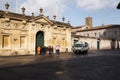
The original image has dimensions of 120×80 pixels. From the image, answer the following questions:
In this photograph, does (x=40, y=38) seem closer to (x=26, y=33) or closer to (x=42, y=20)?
(x=42, y=20)

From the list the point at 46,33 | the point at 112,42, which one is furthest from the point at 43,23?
the point at 112,42

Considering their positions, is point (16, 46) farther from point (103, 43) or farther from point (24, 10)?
point (103, 43)

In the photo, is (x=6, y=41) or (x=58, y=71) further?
(x=6, y=41)

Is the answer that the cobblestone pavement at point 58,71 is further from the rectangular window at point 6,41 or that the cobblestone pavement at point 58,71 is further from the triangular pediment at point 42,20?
the triangular pediment at point 42,20

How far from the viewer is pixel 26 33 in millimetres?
28562

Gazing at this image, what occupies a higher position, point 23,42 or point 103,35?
point 103,35

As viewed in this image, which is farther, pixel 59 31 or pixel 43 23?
pixel 59 31

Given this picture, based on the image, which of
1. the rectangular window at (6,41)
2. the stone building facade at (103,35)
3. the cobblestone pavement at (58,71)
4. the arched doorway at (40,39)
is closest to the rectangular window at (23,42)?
the rectangular window at (6,41)

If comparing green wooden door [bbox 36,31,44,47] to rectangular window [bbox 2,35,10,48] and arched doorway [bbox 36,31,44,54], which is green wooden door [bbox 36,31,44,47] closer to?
arched doorway [bbox 36,31,44,54]

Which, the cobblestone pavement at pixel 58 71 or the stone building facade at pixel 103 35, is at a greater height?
the stone building facade at pixel 103 35

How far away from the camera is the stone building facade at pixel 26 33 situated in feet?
84.5

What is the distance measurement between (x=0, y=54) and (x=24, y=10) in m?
7.93

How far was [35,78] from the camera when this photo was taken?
33.8 ft

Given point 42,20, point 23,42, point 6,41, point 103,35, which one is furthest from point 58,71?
point 103,35
